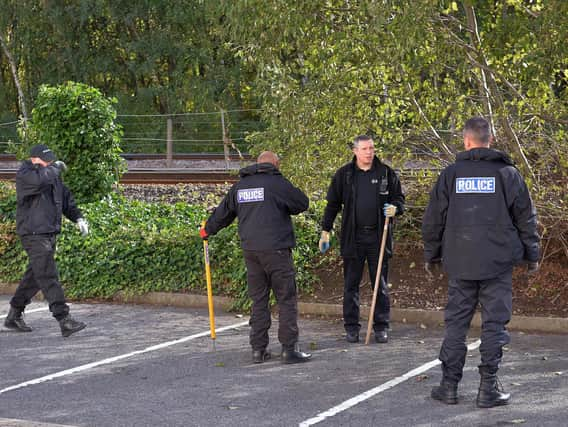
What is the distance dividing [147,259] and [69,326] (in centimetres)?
204

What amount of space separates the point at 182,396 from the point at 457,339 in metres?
1.99

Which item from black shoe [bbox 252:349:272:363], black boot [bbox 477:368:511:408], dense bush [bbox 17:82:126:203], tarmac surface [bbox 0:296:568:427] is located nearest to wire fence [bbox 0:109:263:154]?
dense bush [bbox 17:82:126:203]

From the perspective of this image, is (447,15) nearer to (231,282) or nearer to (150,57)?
(231,282)

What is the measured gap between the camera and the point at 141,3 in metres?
34.6

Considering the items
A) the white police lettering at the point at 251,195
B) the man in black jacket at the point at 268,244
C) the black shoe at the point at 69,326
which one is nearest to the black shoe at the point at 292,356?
the man in black jacket at the point at 268,244

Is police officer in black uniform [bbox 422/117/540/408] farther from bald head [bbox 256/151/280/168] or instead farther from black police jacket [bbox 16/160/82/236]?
black police jacket [bbox 16/160/82/236]

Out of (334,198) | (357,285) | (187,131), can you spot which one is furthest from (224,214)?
(187,131)

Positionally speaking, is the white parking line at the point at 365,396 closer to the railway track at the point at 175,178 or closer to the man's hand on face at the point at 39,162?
the man's hand on face at the point at 39,162

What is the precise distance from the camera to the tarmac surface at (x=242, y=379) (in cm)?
688

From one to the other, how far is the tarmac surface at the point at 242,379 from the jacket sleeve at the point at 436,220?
101cm

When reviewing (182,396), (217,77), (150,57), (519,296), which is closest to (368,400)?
(182,396)

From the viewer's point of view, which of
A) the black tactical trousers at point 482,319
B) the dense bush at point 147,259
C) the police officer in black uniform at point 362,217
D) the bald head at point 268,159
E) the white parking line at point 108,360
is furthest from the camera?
the dense bush at point 147,259

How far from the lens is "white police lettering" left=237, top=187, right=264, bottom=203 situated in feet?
27.8

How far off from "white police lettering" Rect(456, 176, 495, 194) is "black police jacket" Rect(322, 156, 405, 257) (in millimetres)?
2097
